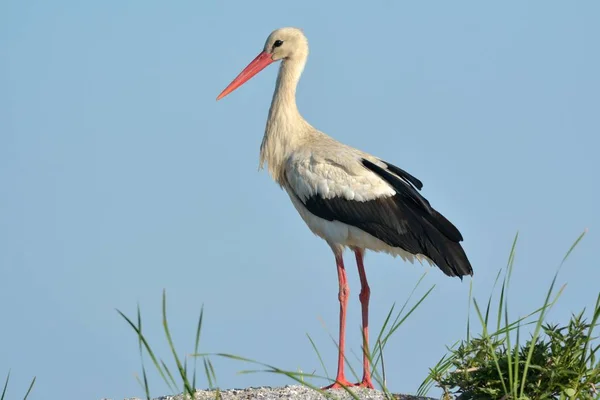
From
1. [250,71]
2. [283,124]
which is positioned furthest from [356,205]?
[250,71]

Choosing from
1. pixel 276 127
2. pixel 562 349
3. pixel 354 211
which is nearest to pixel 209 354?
pixel 562 349

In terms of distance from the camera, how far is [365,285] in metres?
9.05

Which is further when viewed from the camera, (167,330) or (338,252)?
(338,252)

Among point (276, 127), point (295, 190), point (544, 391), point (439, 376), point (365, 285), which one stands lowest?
A: point (544, 391)

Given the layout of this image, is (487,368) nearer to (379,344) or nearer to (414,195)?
(379,344)

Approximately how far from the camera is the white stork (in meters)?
8.52

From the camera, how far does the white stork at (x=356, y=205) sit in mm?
8523

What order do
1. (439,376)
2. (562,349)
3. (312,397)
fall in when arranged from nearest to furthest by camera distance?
1. (562,349)
2. (439,376)
3. (312,397)

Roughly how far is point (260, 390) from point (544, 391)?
223cm

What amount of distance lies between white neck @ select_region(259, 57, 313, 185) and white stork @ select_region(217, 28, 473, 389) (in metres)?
0.01

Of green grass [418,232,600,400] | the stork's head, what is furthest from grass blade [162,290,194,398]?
the stork's head

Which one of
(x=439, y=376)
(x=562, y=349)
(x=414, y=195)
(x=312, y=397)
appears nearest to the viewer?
(x=562, y=349)

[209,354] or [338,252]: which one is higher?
[338,252]

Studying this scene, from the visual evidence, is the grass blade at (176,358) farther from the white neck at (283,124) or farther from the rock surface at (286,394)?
the white neck at (283,124)
